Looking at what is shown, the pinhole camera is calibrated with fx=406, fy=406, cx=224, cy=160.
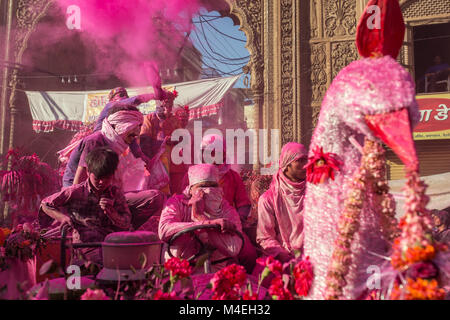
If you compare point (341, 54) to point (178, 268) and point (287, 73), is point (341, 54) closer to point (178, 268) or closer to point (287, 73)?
point (287, 73)

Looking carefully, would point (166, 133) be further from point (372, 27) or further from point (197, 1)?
point (197, 1)

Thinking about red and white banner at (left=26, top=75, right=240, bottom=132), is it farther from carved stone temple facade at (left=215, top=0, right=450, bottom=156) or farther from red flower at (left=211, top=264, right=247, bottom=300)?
red flower at (left=211, top=264, right=247, bottom=300)

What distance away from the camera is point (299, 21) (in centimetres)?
750

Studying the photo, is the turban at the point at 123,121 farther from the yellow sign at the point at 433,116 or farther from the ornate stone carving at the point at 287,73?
the yellow sign at the point at 433,116

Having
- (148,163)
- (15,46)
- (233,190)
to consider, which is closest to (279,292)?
(233,190)

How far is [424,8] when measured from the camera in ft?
23.8

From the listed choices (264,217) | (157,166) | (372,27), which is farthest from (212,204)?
(157,166)

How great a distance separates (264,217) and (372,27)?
1.21 m

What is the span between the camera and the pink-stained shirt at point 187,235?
2.07m

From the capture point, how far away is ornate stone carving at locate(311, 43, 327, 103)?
7.43 metres

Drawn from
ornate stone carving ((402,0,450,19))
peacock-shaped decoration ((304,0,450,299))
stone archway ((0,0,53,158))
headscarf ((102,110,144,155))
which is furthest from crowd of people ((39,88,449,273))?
stone archway ((0,0,53,158))

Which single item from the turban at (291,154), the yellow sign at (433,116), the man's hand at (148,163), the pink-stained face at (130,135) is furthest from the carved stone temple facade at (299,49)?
the turban at (291,154)

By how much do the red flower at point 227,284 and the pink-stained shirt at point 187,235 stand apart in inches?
22.5

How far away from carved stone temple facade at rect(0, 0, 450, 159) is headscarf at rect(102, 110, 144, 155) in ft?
15.4
